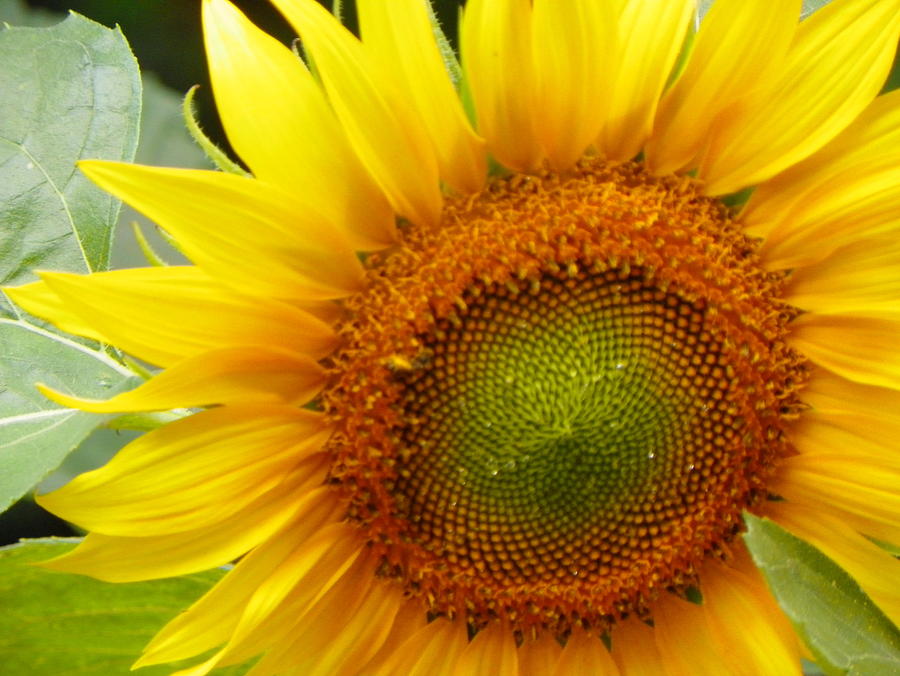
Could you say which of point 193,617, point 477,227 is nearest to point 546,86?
point 477,227

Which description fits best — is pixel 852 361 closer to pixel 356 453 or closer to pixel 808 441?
pixel 808 441

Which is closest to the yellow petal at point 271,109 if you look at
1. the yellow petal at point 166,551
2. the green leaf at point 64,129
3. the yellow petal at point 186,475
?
the yellow petal at point 186,475

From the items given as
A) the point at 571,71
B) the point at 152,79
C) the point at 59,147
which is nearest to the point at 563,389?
the point at 571,71

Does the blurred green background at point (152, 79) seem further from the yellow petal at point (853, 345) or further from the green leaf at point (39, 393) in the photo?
the yellow petal at point (853, 345)

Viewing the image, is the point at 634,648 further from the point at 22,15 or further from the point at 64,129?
the point at 22,15

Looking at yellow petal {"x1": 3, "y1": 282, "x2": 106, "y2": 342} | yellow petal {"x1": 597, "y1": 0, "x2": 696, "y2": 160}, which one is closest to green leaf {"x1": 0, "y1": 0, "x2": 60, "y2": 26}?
yellow petal {"x1": 3, "y1": 282, "x2": 106, "y2": 342}
